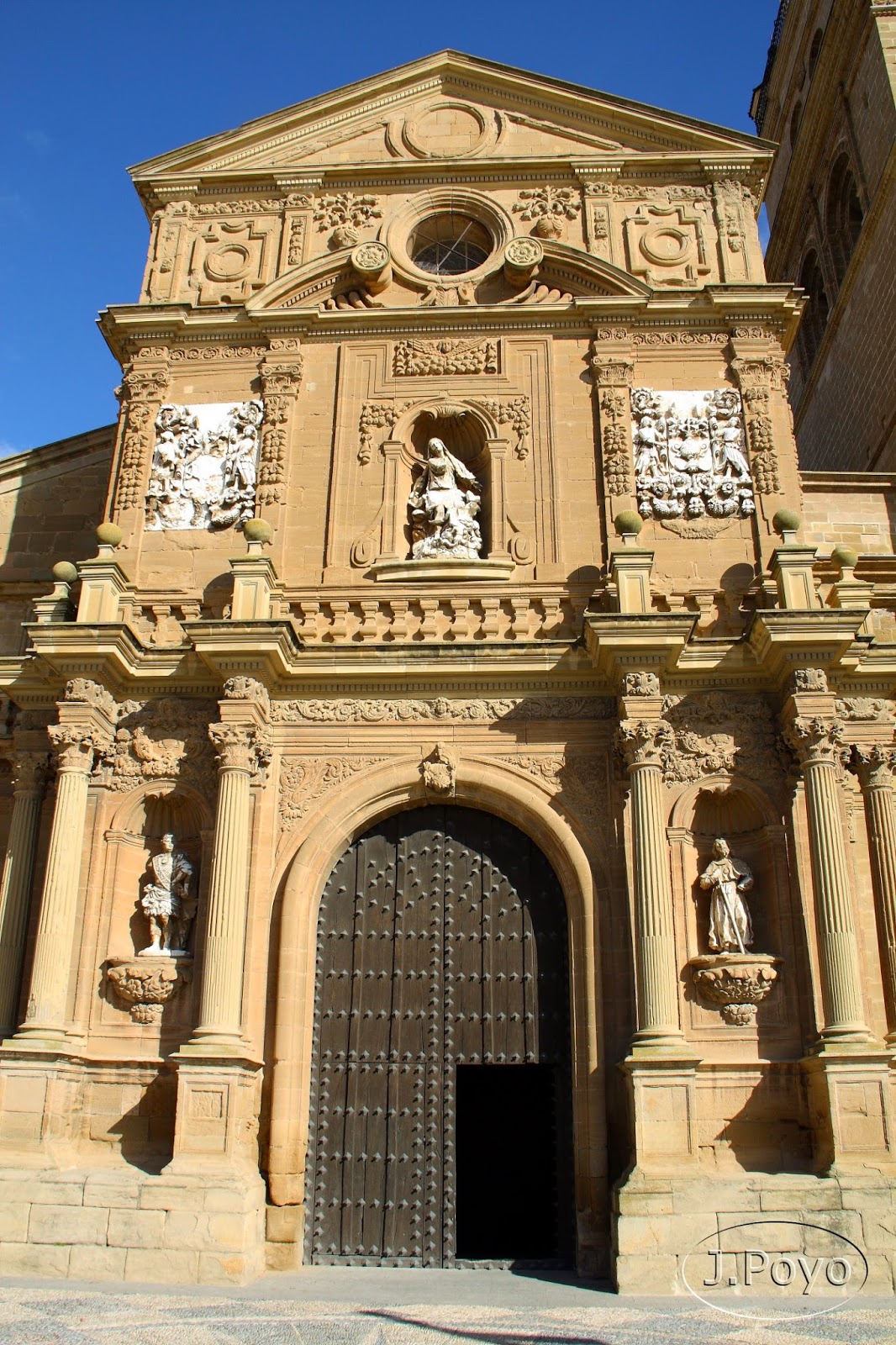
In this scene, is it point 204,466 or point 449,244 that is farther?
point 449,244

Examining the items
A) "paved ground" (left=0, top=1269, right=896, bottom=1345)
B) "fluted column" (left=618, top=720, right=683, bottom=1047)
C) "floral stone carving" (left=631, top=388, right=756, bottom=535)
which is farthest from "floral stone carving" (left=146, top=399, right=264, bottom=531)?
"paved ground" (left=0, top=1269, right=896, bottom=1345)

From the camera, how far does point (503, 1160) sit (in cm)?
1617

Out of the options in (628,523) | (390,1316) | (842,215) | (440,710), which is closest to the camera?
(390,1316)

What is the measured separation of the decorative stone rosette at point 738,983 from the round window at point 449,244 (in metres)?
10.2

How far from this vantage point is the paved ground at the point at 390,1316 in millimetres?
8094

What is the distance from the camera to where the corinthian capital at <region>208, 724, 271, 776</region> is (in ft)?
41.5

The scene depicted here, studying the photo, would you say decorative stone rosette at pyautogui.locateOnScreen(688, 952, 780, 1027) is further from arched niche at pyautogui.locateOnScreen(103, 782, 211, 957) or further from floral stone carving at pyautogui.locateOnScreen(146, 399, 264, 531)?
floral stone carving at pyautogui.locateOnScreen(146, 399, 264, 531)

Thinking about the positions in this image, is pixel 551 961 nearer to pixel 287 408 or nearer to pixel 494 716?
pixel 494 716

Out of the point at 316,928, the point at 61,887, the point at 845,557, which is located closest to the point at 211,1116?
the point at 316,928

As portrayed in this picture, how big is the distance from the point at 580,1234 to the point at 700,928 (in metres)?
3.23

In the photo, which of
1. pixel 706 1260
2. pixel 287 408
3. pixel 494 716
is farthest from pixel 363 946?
pixel 287 408

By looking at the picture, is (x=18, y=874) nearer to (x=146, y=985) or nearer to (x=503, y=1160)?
(x=146, y=985)

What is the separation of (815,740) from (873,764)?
1.06 metres

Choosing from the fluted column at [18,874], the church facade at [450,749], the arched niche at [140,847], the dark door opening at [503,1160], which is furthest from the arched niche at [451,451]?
the dark door opening at [503,1160]
